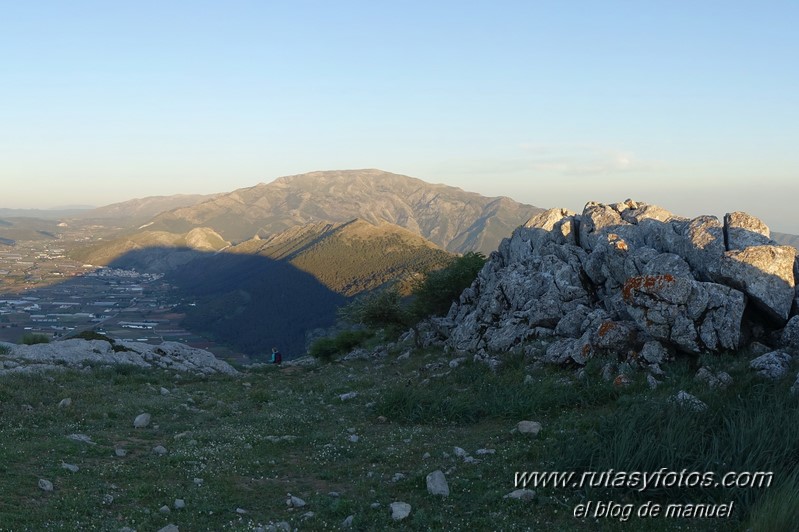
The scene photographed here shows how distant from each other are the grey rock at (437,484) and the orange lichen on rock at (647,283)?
12.5m

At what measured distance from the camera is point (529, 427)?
14234mm

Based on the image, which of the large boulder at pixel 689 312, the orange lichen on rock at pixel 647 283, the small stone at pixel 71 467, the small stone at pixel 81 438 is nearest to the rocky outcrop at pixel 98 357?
the small stone at pixel 81 438

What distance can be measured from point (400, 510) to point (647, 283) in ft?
47.0

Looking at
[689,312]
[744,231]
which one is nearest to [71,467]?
Result: [689,312]

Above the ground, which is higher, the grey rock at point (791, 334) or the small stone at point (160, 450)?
the grey rock at point (791, 334)

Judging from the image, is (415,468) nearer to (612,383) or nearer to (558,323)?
(612,383)

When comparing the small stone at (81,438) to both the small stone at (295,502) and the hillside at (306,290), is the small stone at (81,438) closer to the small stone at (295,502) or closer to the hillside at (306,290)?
the small stone at (295,502)

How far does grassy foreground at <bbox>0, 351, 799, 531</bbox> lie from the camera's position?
963 centimetres

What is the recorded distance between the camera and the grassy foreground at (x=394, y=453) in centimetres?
963

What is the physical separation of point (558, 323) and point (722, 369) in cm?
828

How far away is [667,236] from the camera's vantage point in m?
26.4

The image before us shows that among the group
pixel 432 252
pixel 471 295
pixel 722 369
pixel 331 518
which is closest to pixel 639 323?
pixel 722 369

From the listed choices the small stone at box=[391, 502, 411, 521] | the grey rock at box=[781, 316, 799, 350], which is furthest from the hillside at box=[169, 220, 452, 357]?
the small stone at box=[391, 502, 411, 521]

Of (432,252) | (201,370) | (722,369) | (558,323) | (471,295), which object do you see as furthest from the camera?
(432,252)
